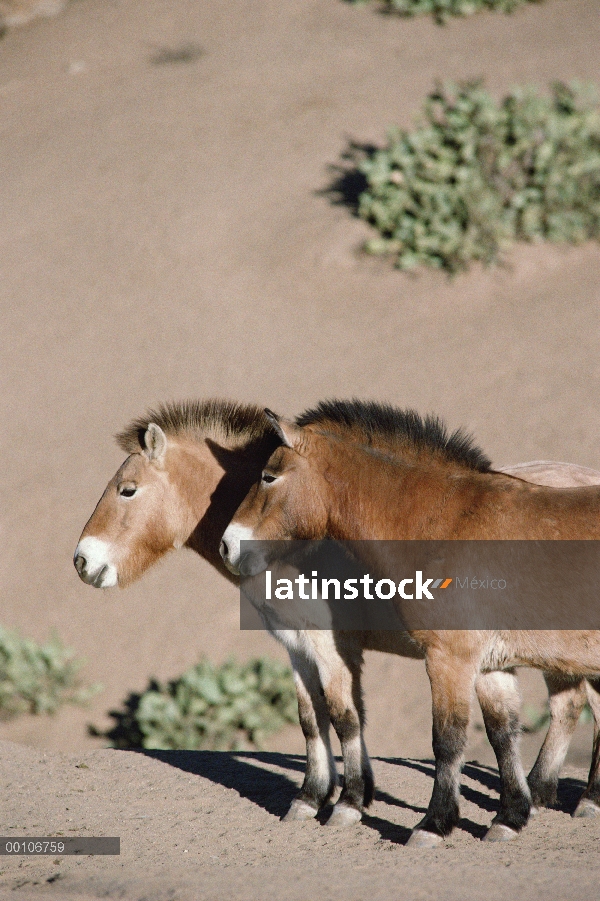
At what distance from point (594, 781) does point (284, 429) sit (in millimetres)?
3157

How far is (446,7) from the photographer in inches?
947

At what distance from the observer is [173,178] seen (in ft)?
67.6

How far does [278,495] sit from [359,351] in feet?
36.5

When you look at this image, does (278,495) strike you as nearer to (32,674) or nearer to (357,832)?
(357,832)

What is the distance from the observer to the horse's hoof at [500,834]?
18.5ft

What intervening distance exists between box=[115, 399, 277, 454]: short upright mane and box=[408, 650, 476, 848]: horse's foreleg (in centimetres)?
237

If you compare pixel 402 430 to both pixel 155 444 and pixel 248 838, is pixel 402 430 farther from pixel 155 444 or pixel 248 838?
pixel 248 838

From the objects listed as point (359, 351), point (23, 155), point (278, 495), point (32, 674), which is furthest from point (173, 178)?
point (278, 495)

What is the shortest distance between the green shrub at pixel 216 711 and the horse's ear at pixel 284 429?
5503 millimetres

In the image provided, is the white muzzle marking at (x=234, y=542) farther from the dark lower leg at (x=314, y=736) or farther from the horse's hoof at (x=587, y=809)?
the horse's hoof at (x=587, y=809)

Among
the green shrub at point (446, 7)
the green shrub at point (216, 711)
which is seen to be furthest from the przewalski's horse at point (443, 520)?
the green shrub at point (446, 7)

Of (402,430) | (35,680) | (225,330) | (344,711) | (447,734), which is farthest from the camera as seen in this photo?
(225,330)

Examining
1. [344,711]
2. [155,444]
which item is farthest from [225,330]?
[344,711]

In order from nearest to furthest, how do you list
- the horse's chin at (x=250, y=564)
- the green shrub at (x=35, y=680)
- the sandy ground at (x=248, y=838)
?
the sandy ground at (x=248, y=838), the horse's chin at (x=250, y=564), the green shrub at (x=35, y=680)
